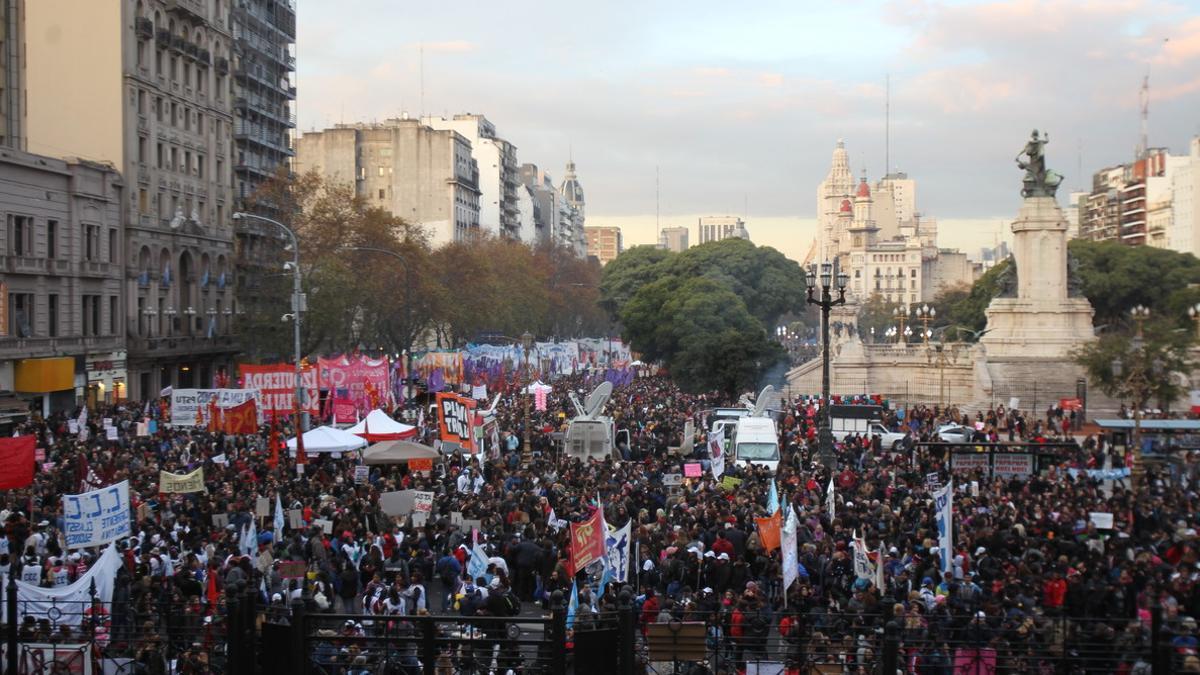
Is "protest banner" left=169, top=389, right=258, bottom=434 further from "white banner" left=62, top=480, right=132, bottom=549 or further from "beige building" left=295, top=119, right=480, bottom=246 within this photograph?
"beige building" left=295, top=119, right=480, bottom=246

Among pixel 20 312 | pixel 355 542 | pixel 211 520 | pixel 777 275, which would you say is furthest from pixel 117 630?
pixel 777 275

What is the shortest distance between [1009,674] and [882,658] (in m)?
1.59

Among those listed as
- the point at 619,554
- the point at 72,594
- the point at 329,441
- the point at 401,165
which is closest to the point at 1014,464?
the point at 619,554

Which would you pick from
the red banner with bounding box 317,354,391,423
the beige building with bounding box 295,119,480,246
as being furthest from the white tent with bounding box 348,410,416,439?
the beige building with bounding box 295,119,480,246

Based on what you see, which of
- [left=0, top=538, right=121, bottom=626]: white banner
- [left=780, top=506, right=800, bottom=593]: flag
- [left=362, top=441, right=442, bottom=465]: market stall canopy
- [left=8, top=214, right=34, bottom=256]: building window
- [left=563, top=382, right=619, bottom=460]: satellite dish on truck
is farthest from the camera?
[left=8, top=214, right=34, bottom=256]: building window

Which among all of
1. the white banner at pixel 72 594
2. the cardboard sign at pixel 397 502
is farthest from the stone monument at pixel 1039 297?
the white banner at pixel 72 594

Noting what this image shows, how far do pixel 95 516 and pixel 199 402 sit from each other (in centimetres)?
1524

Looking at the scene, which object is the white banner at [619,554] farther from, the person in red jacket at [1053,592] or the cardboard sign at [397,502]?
the cardboard sign at [397,502]

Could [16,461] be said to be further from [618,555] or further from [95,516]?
[618,555]

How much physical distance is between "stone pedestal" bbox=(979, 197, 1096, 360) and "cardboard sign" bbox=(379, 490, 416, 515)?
42.1 metres

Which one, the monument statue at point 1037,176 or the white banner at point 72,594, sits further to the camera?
the monument statue at point 1037,176

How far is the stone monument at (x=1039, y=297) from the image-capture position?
57.8 m

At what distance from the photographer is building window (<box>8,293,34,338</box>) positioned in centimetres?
4328

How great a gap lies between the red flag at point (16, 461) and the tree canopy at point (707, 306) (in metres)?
38.7
